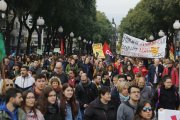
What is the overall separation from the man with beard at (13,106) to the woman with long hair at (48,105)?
462 mm

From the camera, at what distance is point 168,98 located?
10359mm

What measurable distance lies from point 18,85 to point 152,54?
19.8 ft

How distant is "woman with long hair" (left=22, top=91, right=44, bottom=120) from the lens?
25.8ft

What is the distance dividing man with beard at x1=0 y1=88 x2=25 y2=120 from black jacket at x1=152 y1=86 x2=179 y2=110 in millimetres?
3479

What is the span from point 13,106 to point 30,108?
0.32 m

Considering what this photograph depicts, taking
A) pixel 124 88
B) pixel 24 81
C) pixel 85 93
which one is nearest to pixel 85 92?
pixel 85 93

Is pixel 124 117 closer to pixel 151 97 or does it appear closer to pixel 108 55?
pixel 151 97

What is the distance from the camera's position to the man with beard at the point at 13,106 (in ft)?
24.6

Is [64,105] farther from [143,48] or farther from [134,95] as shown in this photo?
[143,48]

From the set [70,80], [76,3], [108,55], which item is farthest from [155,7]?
[70,80]

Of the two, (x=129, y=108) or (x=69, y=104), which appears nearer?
(x=129, y=108)

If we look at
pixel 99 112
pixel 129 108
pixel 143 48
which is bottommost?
pixel 99 112

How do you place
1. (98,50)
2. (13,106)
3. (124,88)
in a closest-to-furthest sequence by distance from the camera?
(13,106) < (124,88) < (98,50)

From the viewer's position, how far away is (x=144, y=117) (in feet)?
23.5
